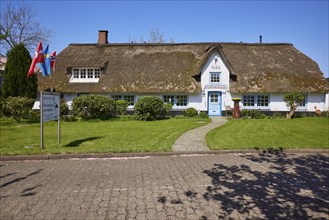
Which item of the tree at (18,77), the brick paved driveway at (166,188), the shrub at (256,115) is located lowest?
the brick paved driveway at (166,188)

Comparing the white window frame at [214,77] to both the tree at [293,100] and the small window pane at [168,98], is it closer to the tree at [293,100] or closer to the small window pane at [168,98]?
the small window pane at [168,98]

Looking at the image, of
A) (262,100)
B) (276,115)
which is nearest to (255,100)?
(262,100)

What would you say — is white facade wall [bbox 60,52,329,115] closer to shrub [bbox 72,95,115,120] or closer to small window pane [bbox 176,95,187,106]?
small window pane [bbox 176,95,187,106]

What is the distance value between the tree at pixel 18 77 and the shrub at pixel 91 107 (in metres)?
5.91

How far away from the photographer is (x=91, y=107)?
20312mm

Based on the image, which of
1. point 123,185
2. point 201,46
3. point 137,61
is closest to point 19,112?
point 137,61

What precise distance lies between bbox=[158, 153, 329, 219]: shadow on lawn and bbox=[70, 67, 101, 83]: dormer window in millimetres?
21363

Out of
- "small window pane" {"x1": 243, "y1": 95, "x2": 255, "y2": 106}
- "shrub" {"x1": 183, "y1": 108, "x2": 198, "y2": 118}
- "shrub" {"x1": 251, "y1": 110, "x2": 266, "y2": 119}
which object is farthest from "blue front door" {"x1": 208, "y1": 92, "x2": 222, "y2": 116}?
"shrub" {"x1": 251, "y1": 110, "x2": 266, "y2": 119}

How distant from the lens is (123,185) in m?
6.09

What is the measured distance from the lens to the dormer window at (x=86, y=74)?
86.9 ft

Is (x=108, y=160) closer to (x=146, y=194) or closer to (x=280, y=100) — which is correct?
(x=146, y=194)

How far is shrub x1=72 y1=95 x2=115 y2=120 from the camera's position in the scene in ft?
66.4

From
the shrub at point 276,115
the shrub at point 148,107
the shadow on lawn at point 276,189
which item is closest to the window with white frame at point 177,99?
the shrub at point 148,107

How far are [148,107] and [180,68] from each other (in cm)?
793
